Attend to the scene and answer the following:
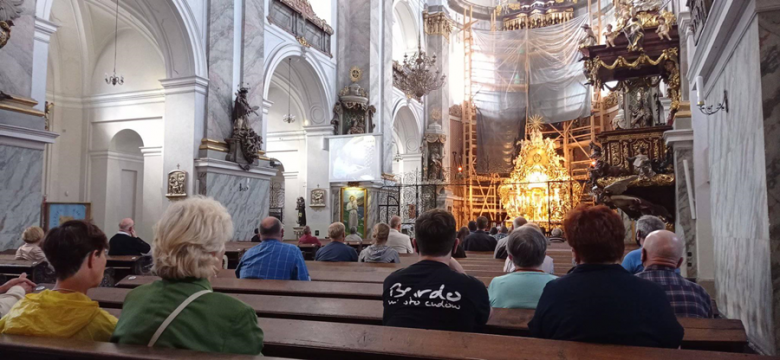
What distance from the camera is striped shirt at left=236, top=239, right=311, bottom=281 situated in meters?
4.36

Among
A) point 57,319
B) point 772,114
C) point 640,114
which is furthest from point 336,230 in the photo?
point 640,114

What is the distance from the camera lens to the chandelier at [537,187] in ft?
62.9

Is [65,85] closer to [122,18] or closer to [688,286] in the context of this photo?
[122,18]

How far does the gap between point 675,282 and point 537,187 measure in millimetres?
17369

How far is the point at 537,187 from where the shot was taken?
1975 centimetres

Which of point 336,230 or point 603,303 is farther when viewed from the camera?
point 336,230

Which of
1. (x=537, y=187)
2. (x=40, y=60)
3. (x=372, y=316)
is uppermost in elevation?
(x=40, y=60)

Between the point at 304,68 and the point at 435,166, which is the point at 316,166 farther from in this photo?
the point at 435,166

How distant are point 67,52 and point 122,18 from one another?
1.96m

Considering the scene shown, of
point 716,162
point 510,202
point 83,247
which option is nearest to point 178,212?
point 83,247

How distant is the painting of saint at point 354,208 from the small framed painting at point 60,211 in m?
6.70

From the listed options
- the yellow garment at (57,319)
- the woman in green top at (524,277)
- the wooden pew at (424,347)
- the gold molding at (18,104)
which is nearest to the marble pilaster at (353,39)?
the gold molding at (18,104)

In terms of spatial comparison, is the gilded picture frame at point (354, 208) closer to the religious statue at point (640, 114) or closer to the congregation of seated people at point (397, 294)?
the religious statue at point (640, 114)

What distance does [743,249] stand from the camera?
369cm
